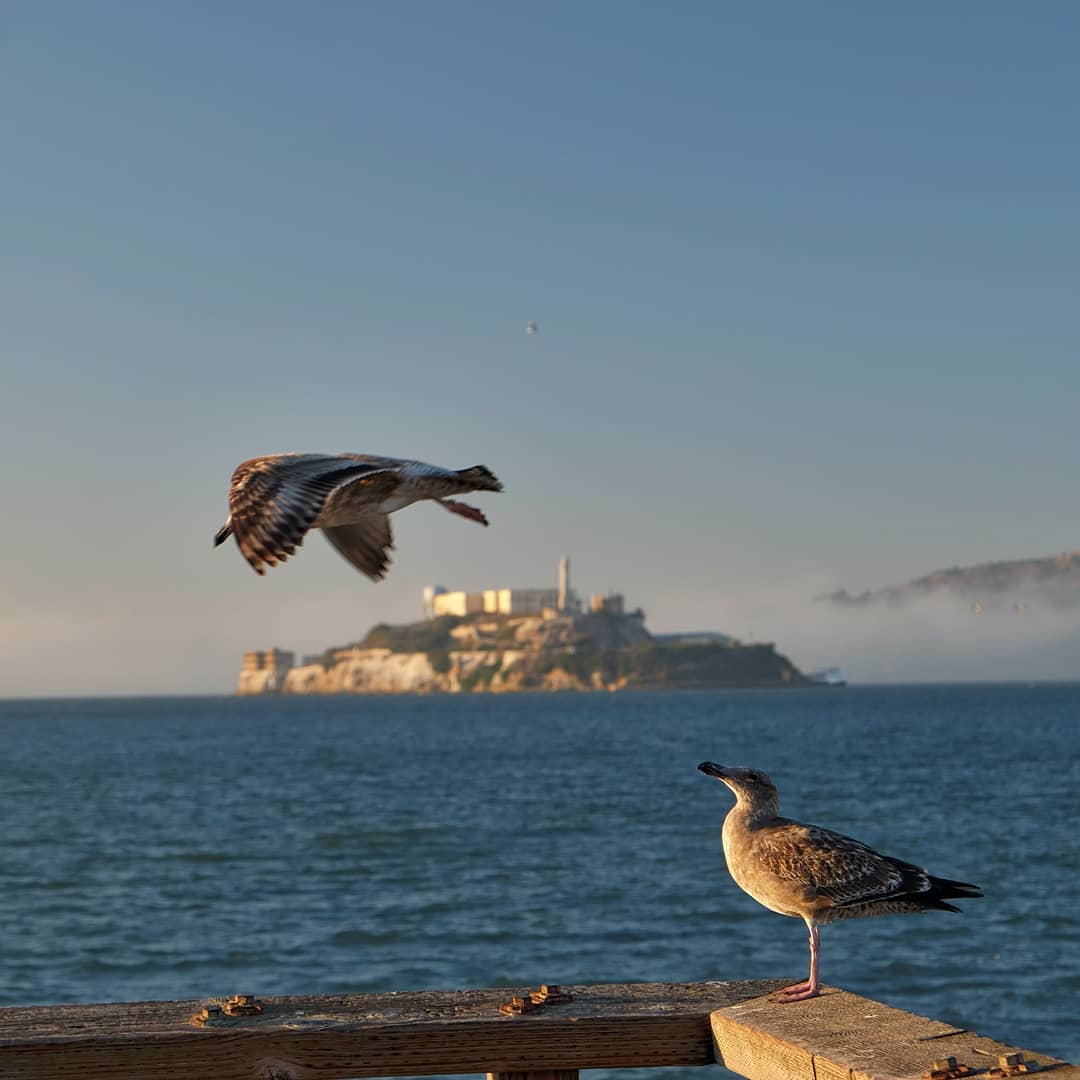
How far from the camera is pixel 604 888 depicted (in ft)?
114

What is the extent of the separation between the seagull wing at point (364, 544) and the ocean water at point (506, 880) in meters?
13.8

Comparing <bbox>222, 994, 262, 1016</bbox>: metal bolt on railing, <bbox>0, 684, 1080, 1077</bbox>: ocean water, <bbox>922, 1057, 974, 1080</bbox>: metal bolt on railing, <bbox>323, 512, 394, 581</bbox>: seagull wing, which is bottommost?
<bbox>0, 684, 1080, 1077</bbox>: ocean water

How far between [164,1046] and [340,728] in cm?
15997

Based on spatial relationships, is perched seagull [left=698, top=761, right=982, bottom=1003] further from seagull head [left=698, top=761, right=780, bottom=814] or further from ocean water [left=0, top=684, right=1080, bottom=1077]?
ocean water [left=0, top=684, right=1080, bottom=1077]

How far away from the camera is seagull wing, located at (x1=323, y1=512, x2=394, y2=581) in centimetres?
627

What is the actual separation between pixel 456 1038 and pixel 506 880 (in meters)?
33.5

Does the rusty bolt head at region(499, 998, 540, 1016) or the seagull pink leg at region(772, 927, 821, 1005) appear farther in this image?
the seagull pink leg at region(772, 927, 821, 1005)

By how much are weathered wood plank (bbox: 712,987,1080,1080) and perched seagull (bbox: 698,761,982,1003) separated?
35.8 inches

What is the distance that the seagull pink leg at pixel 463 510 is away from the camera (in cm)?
549

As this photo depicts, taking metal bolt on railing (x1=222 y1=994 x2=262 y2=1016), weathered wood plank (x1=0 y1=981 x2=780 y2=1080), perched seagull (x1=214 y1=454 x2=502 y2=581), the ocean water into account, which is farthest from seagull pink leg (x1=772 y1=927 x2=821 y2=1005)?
the ocean water

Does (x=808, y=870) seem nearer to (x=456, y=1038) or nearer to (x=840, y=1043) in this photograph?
(x=840, y=1043)

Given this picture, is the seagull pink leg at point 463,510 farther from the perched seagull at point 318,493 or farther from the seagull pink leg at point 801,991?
the seagull pink leg at point 801,991

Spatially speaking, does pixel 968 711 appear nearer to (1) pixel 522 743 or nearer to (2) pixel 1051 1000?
(1) pixel 522 743

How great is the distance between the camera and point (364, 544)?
→ 630cm
